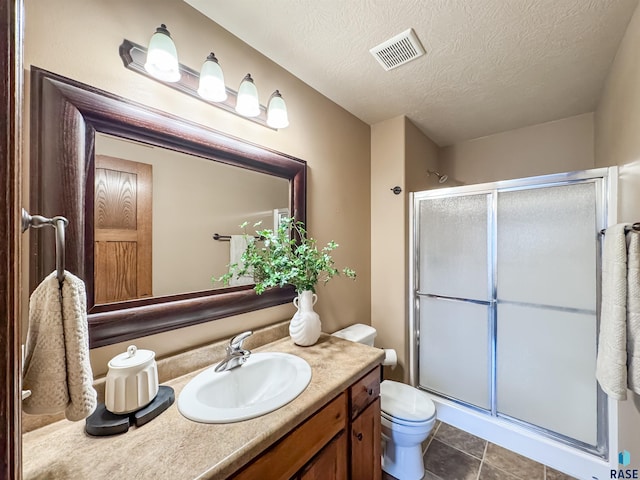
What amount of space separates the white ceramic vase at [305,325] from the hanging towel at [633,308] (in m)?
1.31

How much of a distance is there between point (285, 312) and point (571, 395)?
1.82 meters

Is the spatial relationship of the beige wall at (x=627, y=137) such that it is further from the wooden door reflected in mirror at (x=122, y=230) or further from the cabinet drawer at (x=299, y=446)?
the wooden door reflected in mirror at (x=122, y=230)

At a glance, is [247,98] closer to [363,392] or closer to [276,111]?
[276,111]

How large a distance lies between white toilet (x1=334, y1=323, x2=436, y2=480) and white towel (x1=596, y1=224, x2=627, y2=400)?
79 centimetres

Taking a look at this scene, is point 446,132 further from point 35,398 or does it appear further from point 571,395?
point 35,398

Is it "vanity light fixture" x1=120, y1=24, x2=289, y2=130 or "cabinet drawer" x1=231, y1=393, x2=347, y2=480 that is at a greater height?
"vanity light fixture" x1=120, y1=24, x2=289, y2=130

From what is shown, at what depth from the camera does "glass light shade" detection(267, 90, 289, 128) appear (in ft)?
4.46

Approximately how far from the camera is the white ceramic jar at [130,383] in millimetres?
764

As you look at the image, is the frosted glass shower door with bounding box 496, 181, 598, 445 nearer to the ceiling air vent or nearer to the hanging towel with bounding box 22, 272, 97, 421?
the ceiling air vent

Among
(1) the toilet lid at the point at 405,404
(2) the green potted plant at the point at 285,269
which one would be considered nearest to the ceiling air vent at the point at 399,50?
(2) the green potted plant at the point at 285,269

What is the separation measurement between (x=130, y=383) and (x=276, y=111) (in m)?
1.30

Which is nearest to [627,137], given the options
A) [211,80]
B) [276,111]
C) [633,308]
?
[633,308]

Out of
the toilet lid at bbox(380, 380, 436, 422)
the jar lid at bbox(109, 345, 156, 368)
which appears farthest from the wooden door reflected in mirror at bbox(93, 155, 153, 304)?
the toilet lid at bbox(380, 380, 436, 422)

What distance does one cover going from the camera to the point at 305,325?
1317 mm
